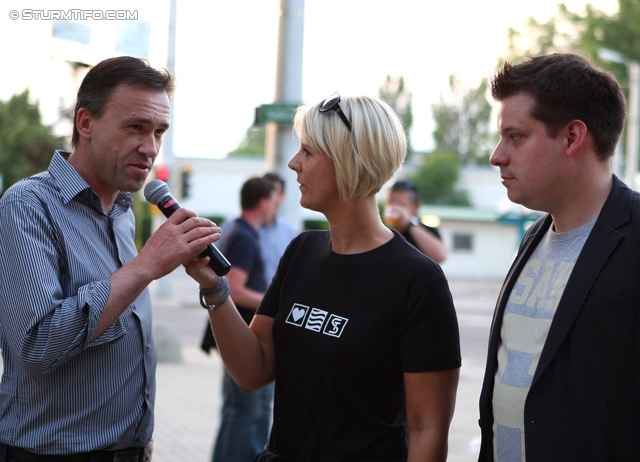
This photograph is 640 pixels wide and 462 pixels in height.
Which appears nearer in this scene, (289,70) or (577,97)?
(577,97)

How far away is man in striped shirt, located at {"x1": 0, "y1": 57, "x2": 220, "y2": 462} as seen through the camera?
2346 millimetres

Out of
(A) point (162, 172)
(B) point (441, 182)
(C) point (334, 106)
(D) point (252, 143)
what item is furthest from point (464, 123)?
(C) point (334, 106)

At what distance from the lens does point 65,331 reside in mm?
2303

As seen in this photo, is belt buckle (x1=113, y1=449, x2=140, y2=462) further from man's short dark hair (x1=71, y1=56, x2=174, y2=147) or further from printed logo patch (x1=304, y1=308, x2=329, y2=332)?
man's short dark hair (x1=71, y1=56, x2=174, y2=147)

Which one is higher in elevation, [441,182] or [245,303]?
[245,303]

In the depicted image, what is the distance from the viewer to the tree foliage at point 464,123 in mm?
77438

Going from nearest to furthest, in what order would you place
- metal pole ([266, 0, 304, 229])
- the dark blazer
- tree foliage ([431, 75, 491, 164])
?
1. the dark blazer
2. metal pole ([266, 0, 304, 229])
3. tree foliage ([431, 75, 491, 164])

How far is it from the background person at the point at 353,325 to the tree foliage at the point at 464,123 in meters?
76.1

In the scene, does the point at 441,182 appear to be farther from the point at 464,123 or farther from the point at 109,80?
the point at 109,80

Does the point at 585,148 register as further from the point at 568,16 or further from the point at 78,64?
the point at 568,16

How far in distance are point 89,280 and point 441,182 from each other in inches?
2074

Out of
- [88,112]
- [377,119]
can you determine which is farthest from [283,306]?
[88,112]

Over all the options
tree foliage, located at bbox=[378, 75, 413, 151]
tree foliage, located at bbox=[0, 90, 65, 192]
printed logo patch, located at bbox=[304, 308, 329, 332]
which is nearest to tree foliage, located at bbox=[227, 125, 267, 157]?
tree foliage, located at bbox=[378, 75, 413, 151]

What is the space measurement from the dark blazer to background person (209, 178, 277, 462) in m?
3.55
